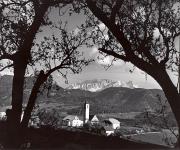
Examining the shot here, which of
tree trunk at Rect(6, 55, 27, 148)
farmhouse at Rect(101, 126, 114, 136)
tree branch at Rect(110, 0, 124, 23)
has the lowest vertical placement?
farmhouse at Rect(101, 126, 114, 136)

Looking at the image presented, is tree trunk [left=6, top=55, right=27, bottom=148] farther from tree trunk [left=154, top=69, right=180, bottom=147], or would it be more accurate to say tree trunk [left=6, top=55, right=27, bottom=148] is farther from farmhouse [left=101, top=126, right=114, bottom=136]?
farmhouse [left=101, top=126, right=114, bottom=136]

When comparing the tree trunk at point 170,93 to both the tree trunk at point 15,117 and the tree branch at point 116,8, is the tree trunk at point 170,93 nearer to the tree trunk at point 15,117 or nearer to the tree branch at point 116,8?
the tree branch at point 116,8

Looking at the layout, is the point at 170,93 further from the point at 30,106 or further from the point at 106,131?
the point at 106,131

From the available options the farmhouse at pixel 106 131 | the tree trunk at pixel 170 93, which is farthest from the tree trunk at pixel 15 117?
the farmhouse at pixel 106 131

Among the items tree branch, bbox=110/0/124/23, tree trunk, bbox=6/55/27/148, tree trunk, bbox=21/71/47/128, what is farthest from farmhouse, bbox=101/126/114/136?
tree branch, bbox=110/0/124/23

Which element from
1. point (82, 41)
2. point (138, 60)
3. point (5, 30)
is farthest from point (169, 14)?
point (5, 30)

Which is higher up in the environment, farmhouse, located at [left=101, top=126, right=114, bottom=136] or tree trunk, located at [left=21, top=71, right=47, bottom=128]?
tree trunk, located at [left=21, top=71, right=47, bottom=128]

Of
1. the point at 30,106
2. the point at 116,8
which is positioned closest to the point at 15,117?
the point at 30,106

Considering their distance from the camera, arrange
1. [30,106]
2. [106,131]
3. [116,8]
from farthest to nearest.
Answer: [106,131]
[30,106]
[116,8]

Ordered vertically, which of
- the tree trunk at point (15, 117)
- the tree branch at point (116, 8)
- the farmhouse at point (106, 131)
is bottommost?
the farmhouse at point (106, 131)

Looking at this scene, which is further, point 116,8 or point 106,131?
point 106,131

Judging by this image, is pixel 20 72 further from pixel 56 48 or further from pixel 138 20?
pixel 138 20
